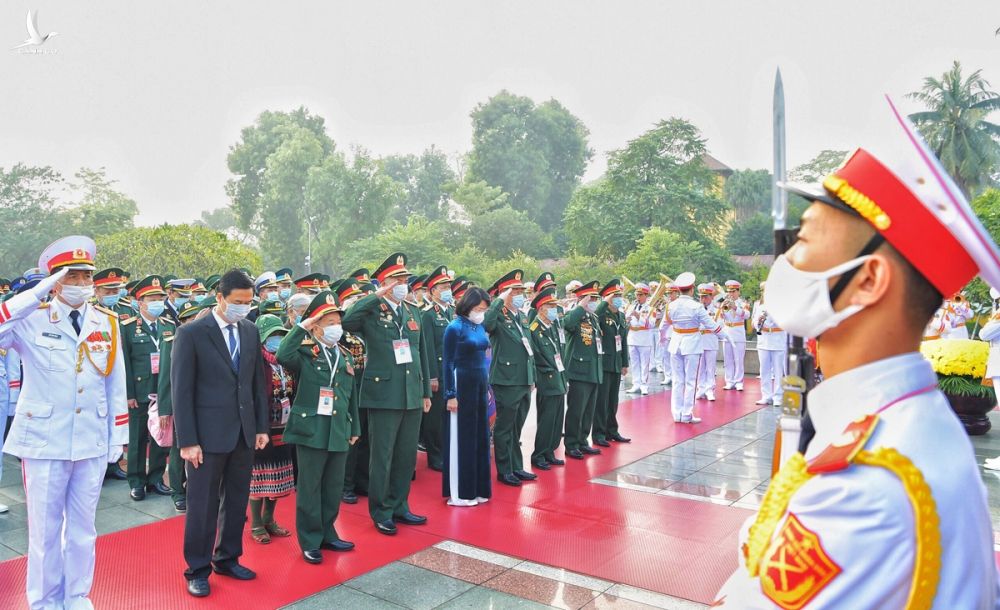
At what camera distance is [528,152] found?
5153 cm

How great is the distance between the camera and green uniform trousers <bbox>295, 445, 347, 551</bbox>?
177 inches

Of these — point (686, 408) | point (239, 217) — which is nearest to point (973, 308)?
point (686, 408)

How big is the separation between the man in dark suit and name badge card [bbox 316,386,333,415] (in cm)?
38

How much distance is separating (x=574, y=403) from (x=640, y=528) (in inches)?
92.3

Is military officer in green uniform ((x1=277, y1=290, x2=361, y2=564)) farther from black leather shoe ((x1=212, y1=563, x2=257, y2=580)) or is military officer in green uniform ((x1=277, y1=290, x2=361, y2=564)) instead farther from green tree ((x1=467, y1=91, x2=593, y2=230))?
green tree ((x1=467, y1=91, x2=593, y2=230))

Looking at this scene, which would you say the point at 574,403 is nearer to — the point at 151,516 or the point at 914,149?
the point at 151,516

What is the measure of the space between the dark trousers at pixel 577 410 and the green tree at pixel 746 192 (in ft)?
146

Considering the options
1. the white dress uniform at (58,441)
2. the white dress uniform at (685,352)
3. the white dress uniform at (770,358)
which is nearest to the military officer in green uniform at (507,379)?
the white dress uniform at (58,441)

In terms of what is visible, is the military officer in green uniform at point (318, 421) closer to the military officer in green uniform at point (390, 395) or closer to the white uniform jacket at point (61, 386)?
the military officer in green uniform at point (390, 395)

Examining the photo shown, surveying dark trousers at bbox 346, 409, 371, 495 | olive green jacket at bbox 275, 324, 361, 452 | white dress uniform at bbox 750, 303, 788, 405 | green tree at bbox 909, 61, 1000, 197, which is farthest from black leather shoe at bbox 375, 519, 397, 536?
green tree at bbox 909, 61, 1000, 197

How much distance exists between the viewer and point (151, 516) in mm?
5367

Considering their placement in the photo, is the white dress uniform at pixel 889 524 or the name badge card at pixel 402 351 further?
the name badge card at pixel 402 351

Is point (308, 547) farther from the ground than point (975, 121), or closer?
closer

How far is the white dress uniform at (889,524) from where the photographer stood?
1062 millimetres
